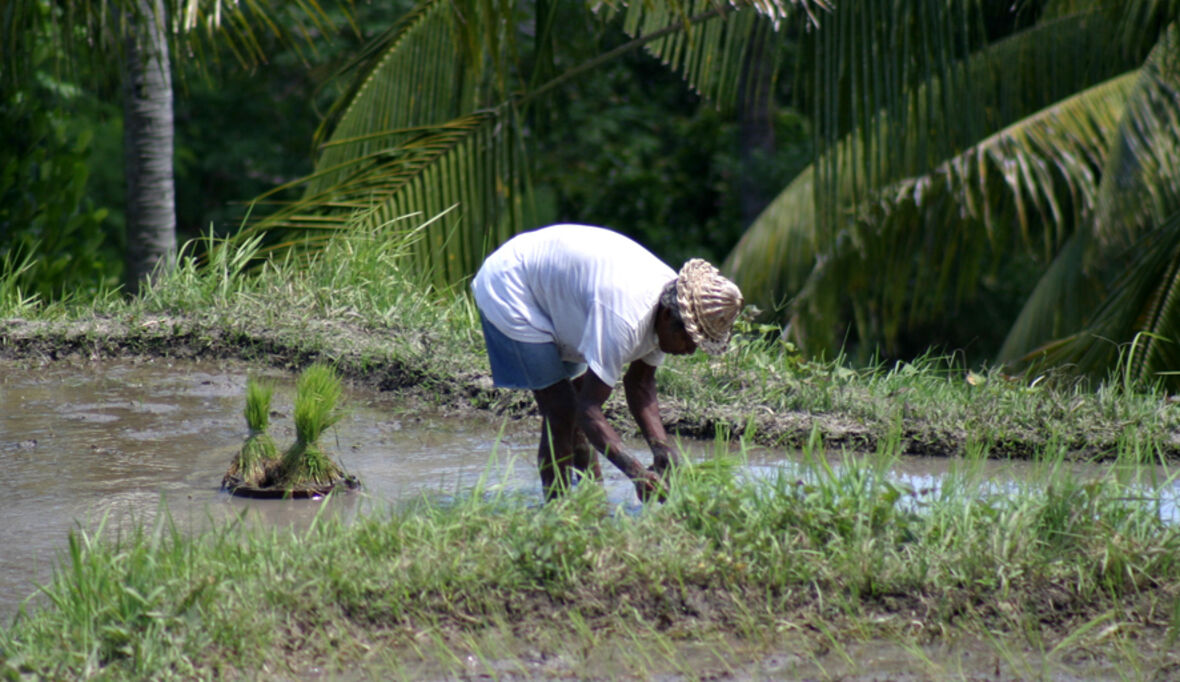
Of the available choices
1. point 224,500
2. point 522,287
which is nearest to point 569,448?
point 522,287

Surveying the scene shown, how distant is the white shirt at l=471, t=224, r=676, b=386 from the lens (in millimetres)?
3926

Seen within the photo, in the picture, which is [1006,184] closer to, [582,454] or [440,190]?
[440,190]

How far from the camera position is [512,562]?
12.1 ft

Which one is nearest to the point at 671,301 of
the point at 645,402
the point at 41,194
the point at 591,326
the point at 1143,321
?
the point at 591,326

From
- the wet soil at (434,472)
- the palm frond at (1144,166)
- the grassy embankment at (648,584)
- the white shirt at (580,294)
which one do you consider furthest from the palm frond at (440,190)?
the grassy embankment at (648,584)

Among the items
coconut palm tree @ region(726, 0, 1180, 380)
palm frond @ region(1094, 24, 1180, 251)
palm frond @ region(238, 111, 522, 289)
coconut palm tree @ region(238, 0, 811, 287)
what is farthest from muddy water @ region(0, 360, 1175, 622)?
palm frond @ region(1094, 24, 1180, 251)

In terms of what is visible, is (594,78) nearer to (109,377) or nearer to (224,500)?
(109,377)

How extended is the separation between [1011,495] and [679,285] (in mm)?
1296

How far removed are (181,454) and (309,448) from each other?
0.93 meters

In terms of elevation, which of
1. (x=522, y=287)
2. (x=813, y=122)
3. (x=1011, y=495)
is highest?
(x=813, y=122)

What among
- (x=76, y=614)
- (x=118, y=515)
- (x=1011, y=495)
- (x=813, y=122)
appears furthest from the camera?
(x=813, y=122)

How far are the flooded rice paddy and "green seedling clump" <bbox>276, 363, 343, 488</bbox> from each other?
9 centimetres

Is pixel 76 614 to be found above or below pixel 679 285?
below

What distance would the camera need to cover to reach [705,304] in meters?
3.87
